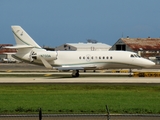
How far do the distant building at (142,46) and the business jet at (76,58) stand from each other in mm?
71541

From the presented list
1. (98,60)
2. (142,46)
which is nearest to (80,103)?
(98,60)

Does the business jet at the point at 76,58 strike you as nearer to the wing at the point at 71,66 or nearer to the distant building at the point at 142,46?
the wing at the point at 71,66

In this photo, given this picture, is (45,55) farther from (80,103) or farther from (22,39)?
(80,103)

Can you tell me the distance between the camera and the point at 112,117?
68.2 feet

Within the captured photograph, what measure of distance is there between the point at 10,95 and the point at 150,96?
965 cm

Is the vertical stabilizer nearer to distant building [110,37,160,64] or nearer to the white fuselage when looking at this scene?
the white fuselage

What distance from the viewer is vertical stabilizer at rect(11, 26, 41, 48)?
55.7m

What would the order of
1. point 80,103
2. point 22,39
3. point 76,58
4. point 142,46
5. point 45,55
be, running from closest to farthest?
point 80,103 → point 45,55 → point 76,58 → point 22,39 → point 142,46

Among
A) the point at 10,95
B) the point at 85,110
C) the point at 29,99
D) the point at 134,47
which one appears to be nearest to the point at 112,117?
the point at 85,110

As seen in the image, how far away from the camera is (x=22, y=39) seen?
55.8m

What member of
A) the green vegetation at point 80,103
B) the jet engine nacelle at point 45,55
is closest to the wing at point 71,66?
the jet engine nacelle at point 45,55

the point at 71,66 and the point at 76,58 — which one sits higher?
the point at 76,58

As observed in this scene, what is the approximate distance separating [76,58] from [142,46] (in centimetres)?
7704

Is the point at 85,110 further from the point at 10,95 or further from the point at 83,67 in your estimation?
the point at 83,67
